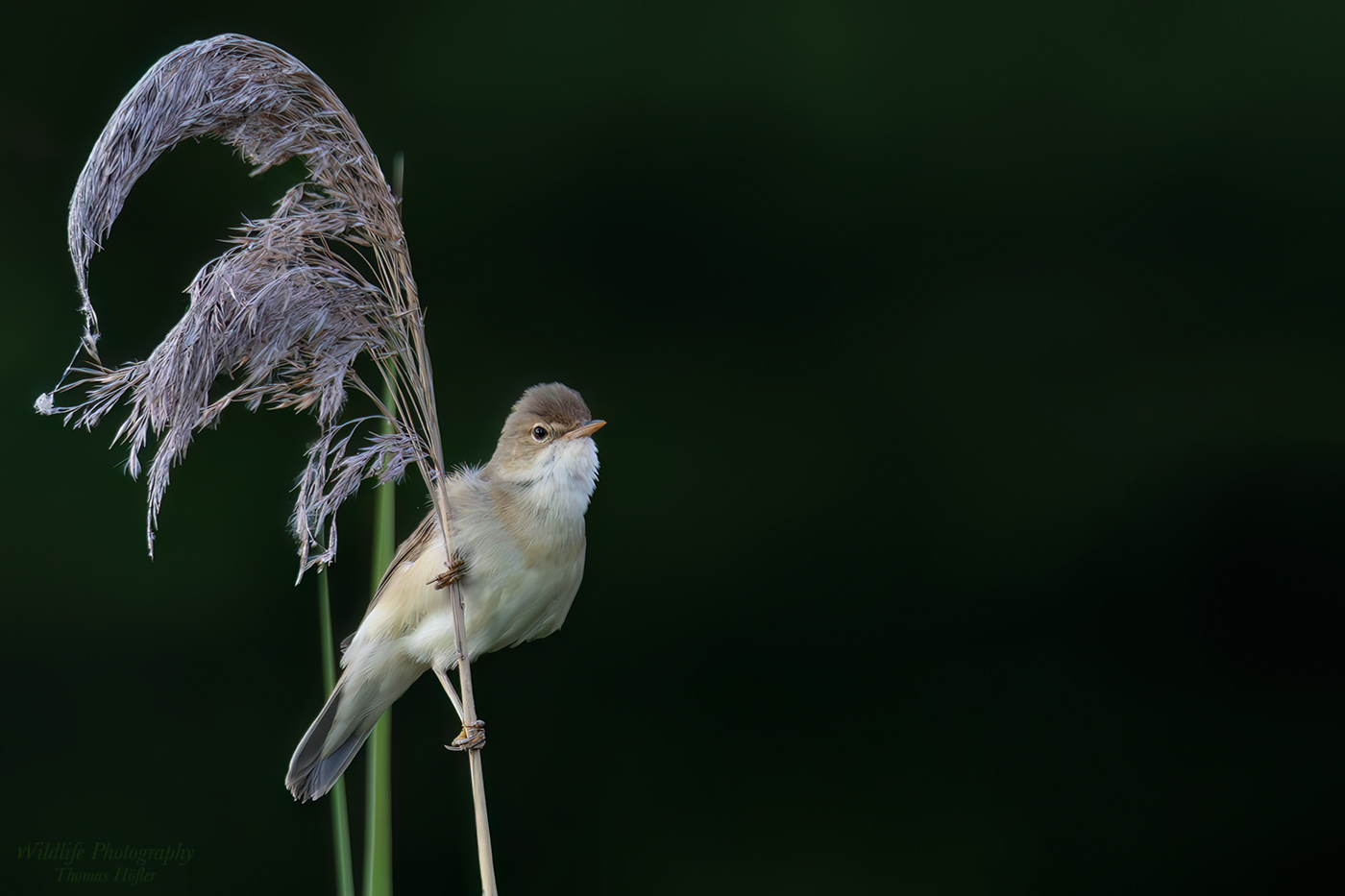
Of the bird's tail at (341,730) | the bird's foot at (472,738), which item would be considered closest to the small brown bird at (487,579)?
the bird's tail at (341,730)

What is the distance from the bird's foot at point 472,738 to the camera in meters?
0.95

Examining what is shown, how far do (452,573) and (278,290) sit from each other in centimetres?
32

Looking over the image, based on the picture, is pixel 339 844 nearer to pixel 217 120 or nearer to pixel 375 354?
pixel 375 354

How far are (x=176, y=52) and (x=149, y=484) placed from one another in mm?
355

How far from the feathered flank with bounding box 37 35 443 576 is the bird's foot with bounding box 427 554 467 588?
0.33 feet

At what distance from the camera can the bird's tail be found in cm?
112

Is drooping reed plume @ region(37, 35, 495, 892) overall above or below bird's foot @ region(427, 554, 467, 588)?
above

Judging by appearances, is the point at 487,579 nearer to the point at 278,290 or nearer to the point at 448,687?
the point at 448,687

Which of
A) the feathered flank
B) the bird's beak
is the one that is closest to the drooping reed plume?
the feathered flank

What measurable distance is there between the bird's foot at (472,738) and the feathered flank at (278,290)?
0.24 meters

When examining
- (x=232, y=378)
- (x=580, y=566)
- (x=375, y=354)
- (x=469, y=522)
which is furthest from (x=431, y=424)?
(x=580, y=566)

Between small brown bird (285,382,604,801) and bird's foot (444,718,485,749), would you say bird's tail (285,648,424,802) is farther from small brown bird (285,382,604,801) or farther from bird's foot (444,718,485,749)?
bird's foot (444,718,485,749)

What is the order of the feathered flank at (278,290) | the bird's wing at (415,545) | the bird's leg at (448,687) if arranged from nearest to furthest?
the feathered flank at (278,290), the bird's leg at (448,687), the bird's wing at (415,545)

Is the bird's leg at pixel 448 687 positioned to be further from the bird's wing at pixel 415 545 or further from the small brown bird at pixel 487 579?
the bird's wing at pixel 415 545
